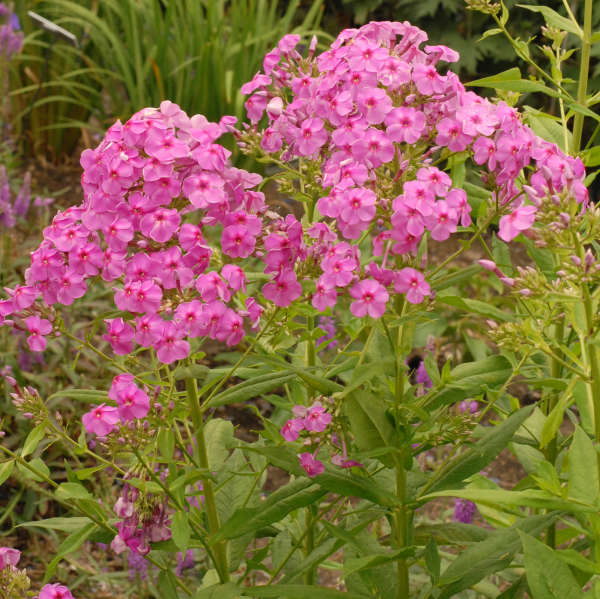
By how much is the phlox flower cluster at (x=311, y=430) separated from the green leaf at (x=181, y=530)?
0.78 feet

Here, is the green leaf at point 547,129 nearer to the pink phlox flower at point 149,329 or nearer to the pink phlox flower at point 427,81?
the pink phlox flower at point 427,81

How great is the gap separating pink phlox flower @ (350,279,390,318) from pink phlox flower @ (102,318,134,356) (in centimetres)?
39

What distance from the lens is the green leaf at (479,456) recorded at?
66.4 inches

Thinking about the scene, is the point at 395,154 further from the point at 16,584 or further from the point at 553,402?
the point at 16,584

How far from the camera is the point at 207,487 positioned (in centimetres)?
178

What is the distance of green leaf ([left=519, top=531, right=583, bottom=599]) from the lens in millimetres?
1509

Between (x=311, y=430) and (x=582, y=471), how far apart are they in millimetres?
481

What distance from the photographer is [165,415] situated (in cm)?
164

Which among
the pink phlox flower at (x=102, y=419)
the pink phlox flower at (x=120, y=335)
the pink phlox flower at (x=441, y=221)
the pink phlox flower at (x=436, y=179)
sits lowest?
the pink phlox flower at (x=102, y=419)

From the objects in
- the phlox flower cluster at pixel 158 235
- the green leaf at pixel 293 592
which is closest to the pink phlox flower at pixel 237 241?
the phlox flower cluster at pixel 158 235

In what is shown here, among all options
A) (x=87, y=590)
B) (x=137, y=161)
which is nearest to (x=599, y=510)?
(x=137, y=161)

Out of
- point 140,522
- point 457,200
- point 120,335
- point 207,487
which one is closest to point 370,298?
point 457,200

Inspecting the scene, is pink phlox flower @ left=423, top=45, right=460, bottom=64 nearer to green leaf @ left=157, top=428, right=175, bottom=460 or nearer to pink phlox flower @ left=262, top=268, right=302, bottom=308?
pink phlox flower @ left=262, top=268, right=302, bottom=308

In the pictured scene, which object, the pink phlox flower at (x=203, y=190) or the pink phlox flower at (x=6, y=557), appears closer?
the pink phlox flower at (x=203, y=190)
